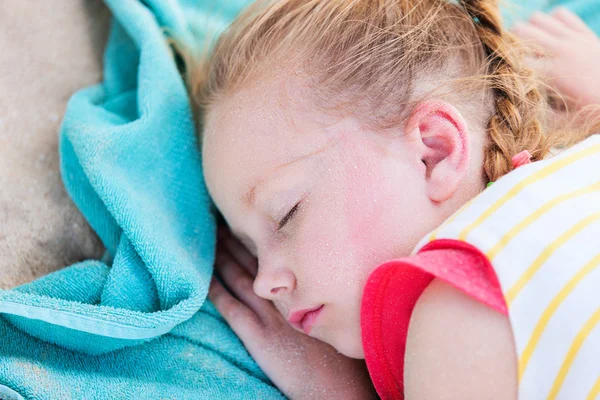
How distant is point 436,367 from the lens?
677mm

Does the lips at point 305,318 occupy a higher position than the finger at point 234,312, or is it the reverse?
the lips at point 305,318

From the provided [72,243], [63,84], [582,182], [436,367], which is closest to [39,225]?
[72,243]

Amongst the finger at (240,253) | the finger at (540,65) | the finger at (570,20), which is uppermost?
the finger at (570,20)

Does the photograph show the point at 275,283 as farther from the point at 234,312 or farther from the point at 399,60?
the point at 399,60

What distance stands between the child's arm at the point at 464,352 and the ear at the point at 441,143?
19 centimetres

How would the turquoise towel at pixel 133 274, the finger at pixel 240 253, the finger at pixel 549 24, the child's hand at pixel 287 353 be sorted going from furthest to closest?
the finger at pixel 549 24
the finger at pixel 240 253
the child's hand at pixel 287 353
the turquoise towel at pixel 133 274

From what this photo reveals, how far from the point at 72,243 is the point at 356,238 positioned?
18.3 inches

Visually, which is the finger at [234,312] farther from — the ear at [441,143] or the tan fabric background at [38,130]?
the ear at [441,143]

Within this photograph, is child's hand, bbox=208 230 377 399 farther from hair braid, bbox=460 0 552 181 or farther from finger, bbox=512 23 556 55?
finger, bbox=512 23 556 55

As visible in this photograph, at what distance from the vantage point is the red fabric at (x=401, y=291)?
664mm

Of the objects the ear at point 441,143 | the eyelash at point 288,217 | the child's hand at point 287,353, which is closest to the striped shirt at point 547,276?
the ear at point 441,143

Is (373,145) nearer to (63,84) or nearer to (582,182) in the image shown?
(582,182)

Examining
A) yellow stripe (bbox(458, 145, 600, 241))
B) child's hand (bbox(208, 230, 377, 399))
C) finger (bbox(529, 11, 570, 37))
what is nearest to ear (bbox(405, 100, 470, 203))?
yellow stripe (bbox(458, 145, 600, 241))

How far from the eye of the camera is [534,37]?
3.98 feet
